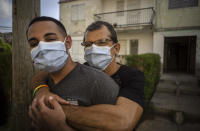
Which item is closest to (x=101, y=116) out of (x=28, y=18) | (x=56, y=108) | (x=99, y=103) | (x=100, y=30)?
(x=99, y=103)

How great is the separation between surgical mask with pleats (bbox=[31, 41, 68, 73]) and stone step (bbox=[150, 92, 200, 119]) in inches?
168

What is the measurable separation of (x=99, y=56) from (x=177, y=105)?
4.22 m

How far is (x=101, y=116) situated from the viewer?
0.93 metres

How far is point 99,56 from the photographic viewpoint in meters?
1.67

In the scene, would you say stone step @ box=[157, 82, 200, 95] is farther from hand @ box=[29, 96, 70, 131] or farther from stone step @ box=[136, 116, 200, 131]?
hand @ box=[29, 96, 70, 131]

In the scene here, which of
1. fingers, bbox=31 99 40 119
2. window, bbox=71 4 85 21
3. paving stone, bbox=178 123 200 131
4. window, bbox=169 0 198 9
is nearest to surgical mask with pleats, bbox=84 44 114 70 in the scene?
fingers, bbox=31 99 40 119

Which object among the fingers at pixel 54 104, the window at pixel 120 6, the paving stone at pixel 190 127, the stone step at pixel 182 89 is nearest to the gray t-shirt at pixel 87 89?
the fingers at pixel 54 104

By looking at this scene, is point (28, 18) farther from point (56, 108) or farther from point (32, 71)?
point (56, 108)

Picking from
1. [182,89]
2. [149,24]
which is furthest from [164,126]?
[149,24]

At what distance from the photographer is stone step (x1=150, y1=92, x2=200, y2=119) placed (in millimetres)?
3932

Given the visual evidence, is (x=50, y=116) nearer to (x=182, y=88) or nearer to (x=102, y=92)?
(x=102, y=92)

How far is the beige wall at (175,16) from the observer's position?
836cm

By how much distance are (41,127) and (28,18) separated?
1325mm

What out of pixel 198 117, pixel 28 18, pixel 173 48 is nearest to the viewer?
pixel 28 18
